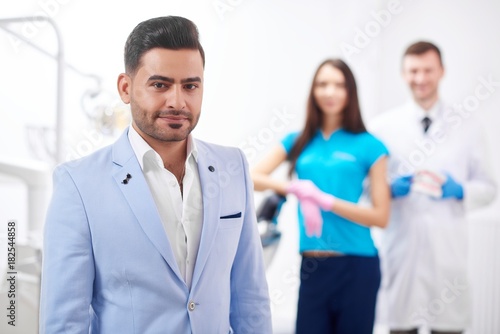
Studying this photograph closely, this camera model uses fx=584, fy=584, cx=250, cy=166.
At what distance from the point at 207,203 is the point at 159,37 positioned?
0.33 metres

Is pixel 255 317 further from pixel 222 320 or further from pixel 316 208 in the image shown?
pixel 316 208

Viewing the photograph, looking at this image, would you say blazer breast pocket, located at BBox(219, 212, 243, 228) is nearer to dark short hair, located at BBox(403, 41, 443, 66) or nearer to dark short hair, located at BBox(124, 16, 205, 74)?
dark short hair, located at BBox(124, 16, 205, 74)

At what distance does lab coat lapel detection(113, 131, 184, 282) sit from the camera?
1090 mm

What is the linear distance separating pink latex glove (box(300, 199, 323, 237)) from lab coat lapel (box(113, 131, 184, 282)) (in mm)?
1012

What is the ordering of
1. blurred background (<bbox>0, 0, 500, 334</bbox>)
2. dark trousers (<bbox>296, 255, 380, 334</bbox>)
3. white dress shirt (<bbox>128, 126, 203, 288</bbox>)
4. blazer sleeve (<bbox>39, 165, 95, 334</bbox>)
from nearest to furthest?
1. blazer sleeve (<bbox>39, 165, 95, 334</bbox>)
2. white dress shirt (<bbox>128, 126, 203, 288</bbox>)
3. blurred background (<bbox>0, 0, 500, 334</bbox>)
4. dark trousers (<bbox>296, 255, 380, 334</bbox>)

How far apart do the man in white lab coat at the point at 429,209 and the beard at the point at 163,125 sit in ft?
4.80

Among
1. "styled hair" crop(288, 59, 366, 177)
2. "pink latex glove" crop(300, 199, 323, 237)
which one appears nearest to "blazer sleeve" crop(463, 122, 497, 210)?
"styled hair" crop(288, 59, 366, 177)

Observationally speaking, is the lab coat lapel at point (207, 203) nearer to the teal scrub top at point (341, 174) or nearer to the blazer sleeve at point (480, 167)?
the teal scrub top at point (341, 174)

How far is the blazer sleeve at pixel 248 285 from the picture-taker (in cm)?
123

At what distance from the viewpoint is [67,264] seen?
3.42 ft

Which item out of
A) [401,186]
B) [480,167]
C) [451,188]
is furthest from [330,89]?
[480,167]

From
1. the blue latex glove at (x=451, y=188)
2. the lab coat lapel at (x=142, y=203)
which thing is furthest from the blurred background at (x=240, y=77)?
the lab coat lapel at (x=142, y=203)

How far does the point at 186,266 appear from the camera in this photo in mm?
1144

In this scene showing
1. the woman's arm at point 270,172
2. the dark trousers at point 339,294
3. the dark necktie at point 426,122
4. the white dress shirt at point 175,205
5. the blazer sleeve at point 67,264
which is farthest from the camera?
the dark necktie at point 426,122
